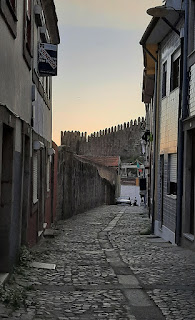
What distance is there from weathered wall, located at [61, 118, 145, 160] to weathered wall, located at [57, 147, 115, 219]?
44.6 m

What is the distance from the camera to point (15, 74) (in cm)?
751

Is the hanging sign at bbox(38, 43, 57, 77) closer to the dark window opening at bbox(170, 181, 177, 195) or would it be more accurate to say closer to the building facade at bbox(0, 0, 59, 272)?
the building facade at bbox(0, 0, 59, 272)

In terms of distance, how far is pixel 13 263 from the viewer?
749cm

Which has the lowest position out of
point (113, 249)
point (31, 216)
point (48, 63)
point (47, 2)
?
point (113, 249)

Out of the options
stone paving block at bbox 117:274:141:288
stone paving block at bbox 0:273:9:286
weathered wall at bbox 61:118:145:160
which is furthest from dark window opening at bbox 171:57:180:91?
weathered wall at bbox 61:118:145:160

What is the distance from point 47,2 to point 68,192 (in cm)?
931

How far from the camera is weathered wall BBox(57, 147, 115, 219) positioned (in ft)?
61.7

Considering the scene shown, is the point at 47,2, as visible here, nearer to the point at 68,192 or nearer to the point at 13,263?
the point at 13,263

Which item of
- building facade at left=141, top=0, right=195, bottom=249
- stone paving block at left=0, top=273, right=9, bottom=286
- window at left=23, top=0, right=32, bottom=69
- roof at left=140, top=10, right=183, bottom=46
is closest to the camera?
stone paving block at left=0, top=273, right=9, bottom=286

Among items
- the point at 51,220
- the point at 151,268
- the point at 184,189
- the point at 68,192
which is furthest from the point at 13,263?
the point at 68,192

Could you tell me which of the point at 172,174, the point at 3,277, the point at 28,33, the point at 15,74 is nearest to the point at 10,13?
the point at 15,74

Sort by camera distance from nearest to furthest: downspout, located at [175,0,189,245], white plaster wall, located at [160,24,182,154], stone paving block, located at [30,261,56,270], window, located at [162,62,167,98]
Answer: stone paving block, located at [30,261,56,270]
downspout, located at [175,0,189,245]
white plaster wall, located at [160,24,182,154]
window, located at [162,62,167,98]

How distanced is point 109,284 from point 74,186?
14598mm

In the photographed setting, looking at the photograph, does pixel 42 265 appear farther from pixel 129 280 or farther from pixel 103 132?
pixel 103 132
